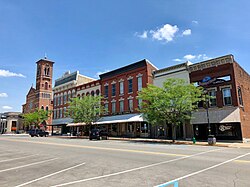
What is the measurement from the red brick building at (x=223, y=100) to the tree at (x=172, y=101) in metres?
2.79

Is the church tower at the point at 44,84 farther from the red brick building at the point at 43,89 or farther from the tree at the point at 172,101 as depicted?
the tree at the point at 172,101

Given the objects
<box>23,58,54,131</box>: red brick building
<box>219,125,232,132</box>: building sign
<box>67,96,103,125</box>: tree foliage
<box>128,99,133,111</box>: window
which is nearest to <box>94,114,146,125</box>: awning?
<box>128,99,133,111</box>: window

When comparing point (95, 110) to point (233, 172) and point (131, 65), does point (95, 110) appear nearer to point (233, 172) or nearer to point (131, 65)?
point (131, 65)

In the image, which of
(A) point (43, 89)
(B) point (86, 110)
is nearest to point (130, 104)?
(B) point (86, 110)

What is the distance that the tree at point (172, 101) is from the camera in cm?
2506

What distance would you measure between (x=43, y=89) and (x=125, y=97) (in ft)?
187

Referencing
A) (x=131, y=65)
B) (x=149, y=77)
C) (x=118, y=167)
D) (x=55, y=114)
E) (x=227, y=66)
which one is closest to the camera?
(x=118, y=167)

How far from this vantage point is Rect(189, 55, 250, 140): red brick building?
26.0 metres

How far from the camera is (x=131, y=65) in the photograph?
38.4 metres

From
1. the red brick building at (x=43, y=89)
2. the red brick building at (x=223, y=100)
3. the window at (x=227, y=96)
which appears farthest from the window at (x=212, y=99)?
the red brick building at (x=43, y=89)

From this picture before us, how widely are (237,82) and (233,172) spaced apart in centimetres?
2155

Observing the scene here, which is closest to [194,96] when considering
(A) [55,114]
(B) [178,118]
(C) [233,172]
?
(B) [178,118]

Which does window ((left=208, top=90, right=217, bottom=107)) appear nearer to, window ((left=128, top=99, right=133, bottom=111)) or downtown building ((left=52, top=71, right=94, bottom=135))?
window ((left=128, top=99, right=133, bottom=111))

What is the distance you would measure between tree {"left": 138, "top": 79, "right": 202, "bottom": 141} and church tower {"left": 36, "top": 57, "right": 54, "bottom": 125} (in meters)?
65.6
